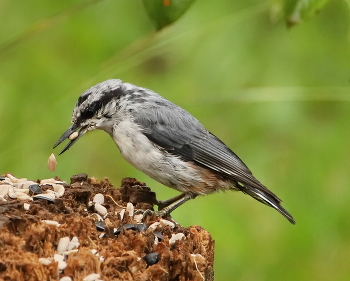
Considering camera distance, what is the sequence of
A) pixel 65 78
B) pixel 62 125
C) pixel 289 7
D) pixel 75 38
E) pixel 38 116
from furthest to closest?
pixel 75 38
pixel 65 78
pixel 62 125
pixel 38 116
pixel 289 7

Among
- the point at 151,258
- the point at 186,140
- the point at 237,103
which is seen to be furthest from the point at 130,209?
the point at 237,103

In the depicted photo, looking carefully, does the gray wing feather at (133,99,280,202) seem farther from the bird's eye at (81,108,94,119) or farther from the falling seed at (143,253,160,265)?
the falling seed at (143,253,160,265)

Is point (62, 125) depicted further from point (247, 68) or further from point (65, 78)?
point (247, 68)

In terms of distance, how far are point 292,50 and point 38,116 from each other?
3.06 m

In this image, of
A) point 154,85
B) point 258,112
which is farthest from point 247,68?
point 154,85

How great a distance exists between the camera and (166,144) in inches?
203

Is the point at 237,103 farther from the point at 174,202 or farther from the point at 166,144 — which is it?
the point at 174,202

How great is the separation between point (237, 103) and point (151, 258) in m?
3.08

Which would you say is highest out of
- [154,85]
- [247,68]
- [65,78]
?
[247,68]

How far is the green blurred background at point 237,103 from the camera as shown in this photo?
5891 mm

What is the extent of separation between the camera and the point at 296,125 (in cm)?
664

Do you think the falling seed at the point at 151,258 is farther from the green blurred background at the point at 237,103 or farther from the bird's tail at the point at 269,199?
the green blurred background at the point at 237,103

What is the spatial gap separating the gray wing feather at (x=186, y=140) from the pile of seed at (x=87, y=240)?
1.03 meters

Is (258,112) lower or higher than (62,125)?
higher
